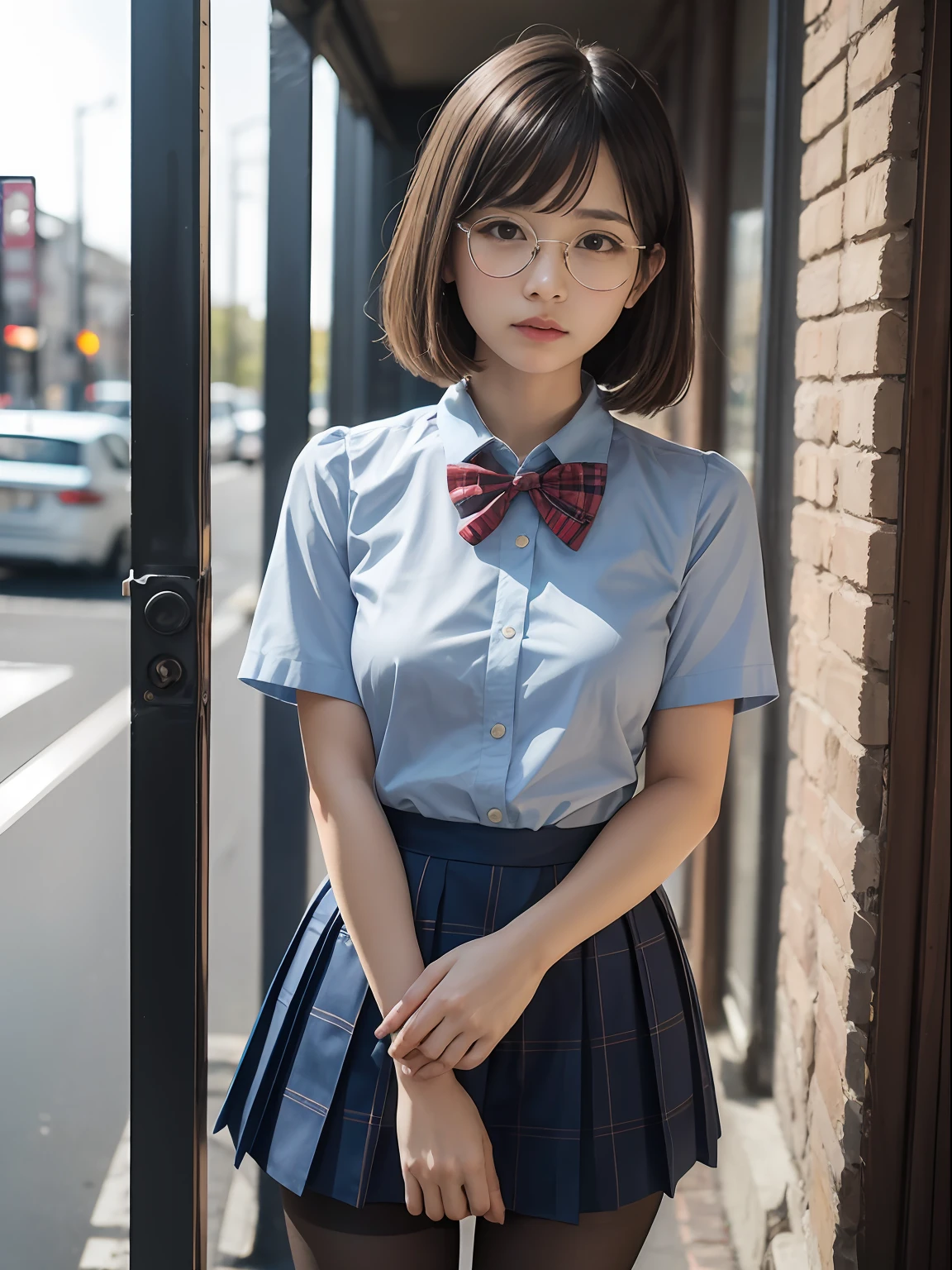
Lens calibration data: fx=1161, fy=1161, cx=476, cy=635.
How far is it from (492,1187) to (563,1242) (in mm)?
99

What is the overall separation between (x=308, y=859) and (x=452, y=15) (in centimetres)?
156

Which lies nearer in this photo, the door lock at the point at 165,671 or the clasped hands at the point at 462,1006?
the clasped hands at the point at 462,1006

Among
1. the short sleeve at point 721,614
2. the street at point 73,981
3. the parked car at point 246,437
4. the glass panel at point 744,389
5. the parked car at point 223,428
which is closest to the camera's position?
the short sleeve at point 721,614

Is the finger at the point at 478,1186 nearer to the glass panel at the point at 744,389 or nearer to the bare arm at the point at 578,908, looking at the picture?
the bare arm at the point at 578,908

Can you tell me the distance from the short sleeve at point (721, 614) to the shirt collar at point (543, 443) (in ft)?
0.40

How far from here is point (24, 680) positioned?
1499 millimetres

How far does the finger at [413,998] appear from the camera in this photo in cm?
104

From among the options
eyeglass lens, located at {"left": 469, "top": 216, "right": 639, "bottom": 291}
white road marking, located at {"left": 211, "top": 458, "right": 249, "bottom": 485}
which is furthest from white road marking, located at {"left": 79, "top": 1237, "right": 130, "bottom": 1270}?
white road marking, located at {"left": 211, "top": 458, "right": 249, "bottom": 485}

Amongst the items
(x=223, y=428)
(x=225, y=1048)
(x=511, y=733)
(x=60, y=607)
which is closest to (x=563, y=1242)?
(x=511, y=733)

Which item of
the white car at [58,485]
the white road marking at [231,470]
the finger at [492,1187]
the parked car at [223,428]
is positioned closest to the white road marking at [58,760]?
the white car at [58,485]

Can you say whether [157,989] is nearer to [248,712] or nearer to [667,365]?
[667,365]

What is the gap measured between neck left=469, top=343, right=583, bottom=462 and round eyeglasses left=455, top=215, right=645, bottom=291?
0.13 meters

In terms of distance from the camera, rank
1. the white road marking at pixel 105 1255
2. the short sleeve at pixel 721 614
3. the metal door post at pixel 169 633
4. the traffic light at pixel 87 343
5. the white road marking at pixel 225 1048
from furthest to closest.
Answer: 1. the white road marking at pixel 225 1048
2. the white road marking at pixel 105 1255
3. the traffic light at pixel 87 343
4. the metal door post at pixel 169 633
5. the short sleeve at pixel 721 614

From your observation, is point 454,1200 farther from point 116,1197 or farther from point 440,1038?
point 116,1197
